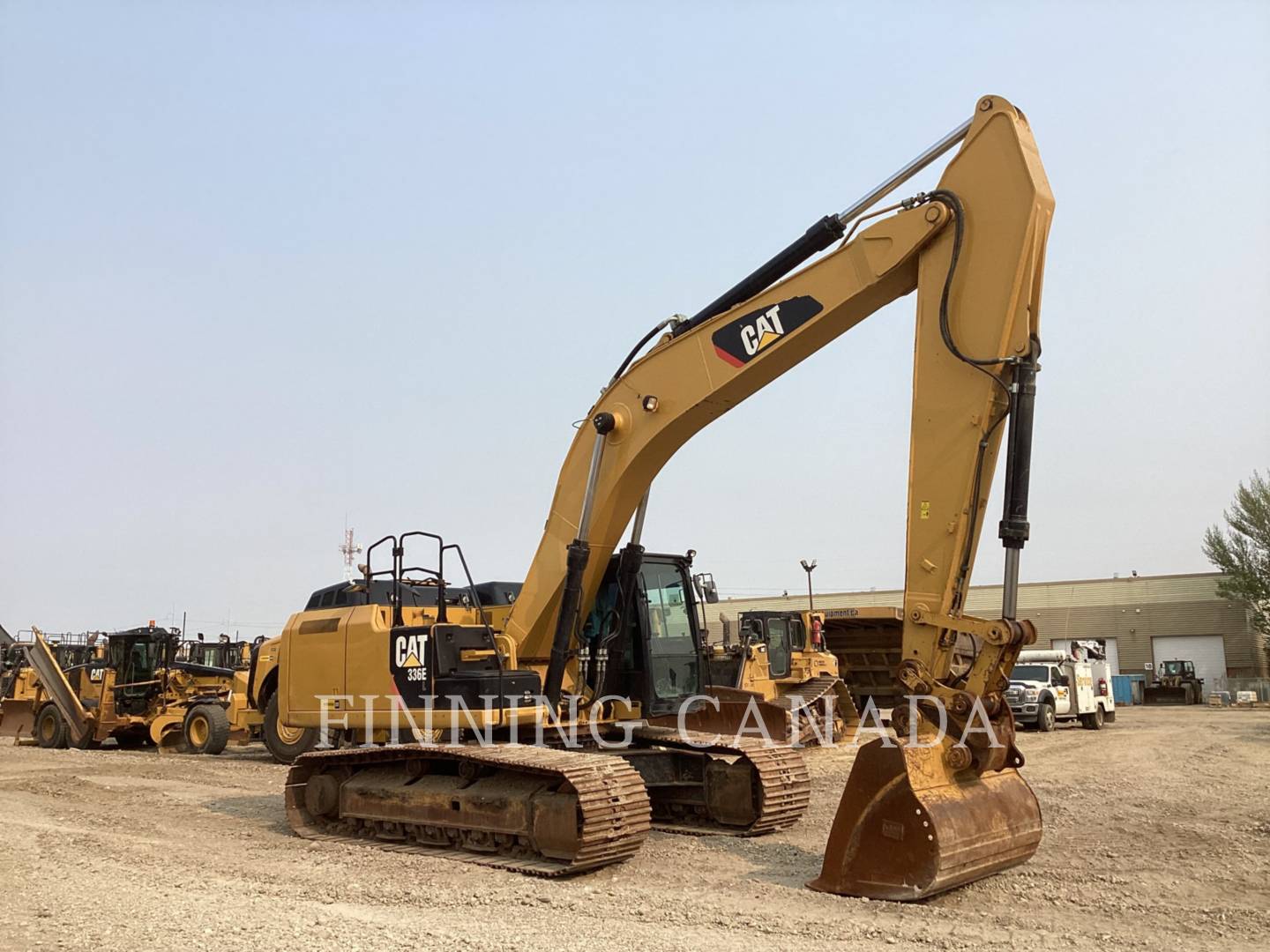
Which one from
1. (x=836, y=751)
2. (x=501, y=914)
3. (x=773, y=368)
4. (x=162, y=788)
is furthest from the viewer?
(x=836, y=751)

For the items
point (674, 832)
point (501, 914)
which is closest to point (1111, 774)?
point (674, 832)

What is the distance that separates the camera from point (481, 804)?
8.38 meters

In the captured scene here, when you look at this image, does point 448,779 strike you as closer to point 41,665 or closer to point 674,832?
point 674,832

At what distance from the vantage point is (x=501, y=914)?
6406 millimetres

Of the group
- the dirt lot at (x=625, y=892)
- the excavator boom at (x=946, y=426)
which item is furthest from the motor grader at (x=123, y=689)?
the excavator boom at (x=946, y=426)

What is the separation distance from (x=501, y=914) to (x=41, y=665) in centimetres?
1857

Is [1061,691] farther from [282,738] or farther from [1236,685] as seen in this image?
[1236,685]

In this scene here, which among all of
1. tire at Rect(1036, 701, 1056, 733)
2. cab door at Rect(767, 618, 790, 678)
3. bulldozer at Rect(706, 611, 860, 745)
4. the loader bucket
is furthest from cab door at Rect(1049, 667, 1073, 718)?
the loader bucket

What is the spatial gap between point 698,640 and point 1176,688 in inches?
1397

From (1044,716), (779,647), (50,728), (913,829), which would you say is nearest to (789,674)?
(779,647)

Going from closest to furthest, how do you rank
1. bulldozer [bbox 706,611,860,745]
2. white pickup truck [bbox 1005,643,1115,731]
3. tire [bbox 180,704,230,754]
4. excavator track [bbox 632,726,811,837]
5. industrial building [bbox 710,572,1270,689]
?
1. excavator track [bbox 632,726,811,837]
2. bulldozer [bbox 706,611,860,745]
3. tire [bbox 180,704,230,754]
4. white pickup truck [bbox 1005,643,1115,731]
5. industrial building [bbox 710,572,1270,689]

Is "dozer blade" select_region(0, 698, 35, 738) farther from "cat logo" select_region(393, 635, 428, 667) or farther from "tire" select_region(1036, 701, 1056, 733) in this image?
"tire" select_region(1036, 701, 1056, 733)

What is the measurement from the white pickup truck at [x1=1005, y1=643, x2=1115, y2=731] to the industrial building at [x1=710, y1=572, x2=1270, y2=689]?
20166mm

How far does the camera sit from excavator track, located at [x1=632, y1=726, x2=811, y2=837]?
29.8 feet
